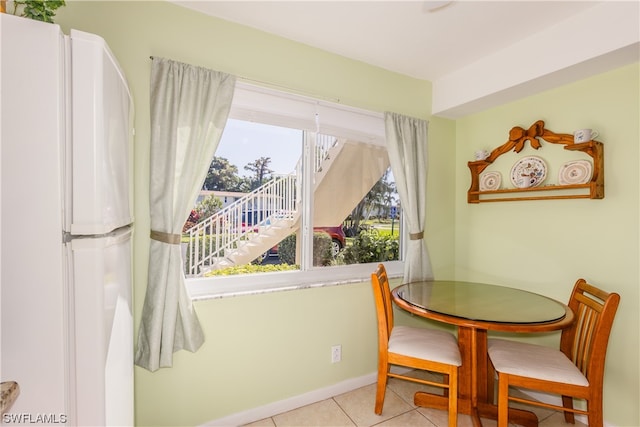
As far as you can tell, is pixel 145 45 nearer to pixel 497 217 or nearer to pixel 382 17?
pixel 382 17

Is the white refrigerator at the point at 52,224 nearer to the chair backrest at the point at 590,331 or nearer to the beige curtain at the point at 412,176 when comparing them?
the beige curtain at the point at 412,176

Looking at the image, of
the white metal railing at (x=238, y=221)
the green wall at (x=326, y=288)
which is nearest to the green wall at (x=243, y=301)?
the green wall at (x=326, y=288)

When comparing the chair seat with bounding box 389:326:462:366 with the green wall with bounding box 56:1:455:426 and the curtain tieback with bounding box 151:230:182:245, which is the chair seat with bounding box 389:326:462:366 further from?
the curtain tieback with bounding box 151:230:182:245

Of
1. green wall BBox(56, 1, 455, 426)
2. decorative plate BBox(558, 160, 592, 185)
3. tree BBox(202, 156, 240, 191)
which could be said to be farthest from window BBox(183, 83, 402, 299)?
decorative plate BBox(558, 160, 592, 185)

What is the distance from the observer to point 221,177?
75.7 inches

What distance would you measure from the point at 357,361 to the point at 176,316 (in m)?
1.41

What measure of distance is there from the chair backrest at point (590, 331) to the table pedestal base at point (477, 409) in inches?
18.3

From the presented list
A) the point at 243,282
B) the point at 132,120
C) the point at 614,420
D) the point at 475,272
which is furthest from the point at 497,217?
the point at 132,120

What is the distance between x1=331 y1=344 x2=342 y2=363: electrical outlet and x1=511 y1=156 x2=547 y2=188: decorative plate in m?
1.86

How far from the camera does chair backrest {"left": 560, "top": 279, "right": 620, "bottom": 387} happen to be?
1.51 meters

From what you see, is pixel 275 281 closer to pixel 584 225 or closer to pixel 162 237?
pixel 162 237

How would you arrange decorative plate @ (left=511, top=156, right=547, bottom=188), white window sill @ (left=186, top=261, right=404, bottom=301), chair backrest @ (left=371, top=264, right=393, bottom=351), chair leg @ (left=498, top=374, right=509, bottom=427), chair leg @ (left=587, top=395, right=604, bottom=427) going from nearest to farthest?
chair leg @ (left=587, top=395, right=604, bottom=427)
chair leg @ (left=498, top=374, right=509, bottom=427)
white window sill @ (left=186, top=261, right=404, bottom=301)
chair backrest @ (left=371, top=264, right=393, bottom=351)
decorative plate @ (left=511, top=156, right=547, bottom=188)

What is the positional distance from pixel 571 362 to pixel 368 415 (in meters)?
1.26

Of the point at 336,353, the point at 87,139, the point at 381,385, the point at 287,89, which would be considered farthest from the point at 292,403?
the point at 287,89
